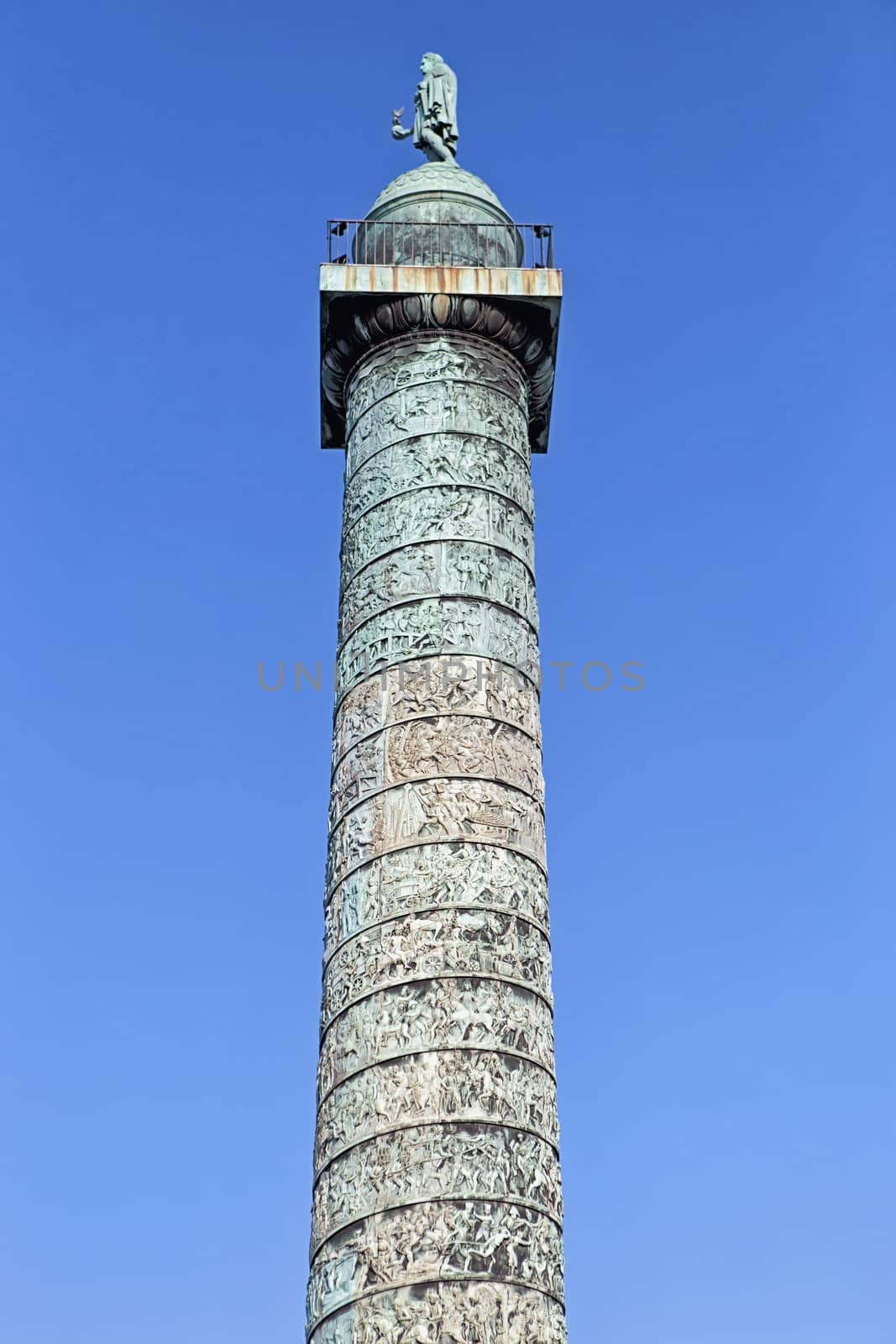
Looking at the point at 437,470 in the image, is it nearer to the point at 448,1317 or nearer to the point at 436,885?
the point at 436,885

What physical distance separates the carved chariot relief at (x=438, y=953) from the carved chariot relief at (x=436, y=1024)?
0.06 metres

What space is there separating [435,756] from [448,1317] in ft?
8.69

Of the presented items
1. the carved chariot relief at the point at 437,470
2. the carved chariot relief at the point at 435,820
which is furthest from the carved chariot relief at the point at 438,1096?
the carved chariot relief at the point at 437,470

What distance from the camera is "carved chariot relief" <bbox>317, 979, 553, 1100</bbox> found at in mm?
7734

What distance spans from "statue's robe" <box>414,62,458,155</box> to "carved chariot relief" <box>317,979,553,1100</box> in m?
5.98

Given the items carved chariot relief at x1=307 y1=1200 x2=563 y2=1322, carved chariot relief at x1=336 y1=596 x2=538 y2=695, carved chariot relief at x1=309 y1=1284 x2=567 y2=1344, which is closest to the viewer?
carved chariot relief at x1=309 y1=1284 x2=567 y2=1344

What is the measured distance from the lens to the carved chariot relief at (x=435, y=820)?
8297 millimetres

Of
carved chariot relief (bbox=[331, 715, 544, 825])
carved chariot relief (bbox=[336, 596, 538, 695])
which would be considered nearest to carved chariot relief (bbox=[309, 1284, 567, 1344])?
carved chariot relief (bbox=[331, 715, 544, 825])

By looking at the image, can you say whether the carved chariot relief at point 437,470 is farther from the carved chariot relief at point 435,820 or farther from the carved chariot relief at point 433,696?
the carved chariot relief at point 435,820

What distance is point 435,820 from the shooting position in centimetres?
830

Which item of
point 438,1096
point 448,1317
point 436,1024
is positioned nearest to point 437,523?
point 436,1024

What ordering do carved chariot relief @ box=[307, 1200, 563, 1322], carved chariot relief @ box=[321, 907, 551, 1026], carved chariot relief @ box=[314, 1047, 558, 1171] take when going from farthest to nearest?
carved chariot relief @ box=[321, 907, 551, 1026]
carved chariot relief @ box=[314, 1047, 558, 1171]
carved chariot relief @ box=[307, 1200, 563, 1322]

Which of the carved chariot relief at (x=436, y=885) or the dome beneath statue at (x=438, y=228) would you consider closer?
the carved chariot relief at (x=436, y=885)

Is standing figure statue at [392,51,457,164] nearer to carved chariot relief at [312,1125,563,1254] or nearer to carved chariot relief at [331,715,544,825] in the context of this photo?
carved chariot relief at [331,715,544,825]
